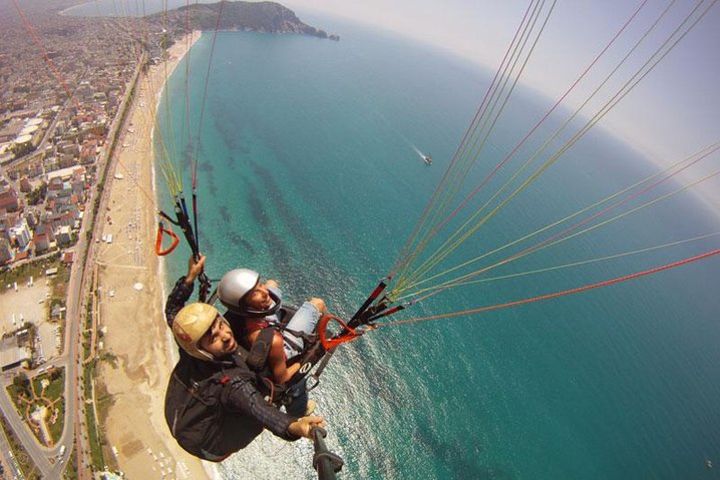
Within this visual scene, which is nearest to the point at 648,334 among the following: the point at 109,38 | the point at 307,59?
the point at 307,59

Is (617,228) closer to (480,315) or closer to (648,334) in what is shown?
(648,334)

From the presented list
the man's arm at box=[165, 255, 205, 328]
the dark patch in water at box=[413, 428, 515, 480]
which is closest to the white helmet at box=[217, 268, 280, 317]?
the man's arm at box=[165, 255, 205, 328]

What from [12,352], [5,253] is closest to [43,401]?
[12,352]

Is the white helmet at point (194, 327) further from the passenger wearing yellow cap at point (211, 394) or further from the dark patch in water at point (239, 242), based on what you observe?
the dark patch in water at point (239, 242)

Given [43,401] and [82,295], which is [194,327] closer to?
[43,401]

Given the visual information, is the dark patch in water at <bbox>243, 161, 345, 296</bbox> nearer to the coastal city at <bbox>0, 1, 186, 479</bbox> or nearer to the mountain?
the coastal city at <bbox>0, 1, 186, 479</bbox>

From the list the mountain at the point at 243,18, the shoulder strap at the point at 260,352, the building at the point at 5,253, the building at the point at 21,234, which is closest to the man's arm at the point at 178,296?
the shoulder strap at the point at 260,352
